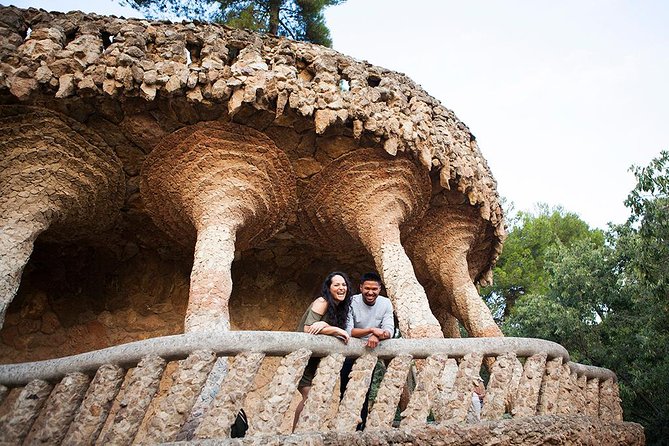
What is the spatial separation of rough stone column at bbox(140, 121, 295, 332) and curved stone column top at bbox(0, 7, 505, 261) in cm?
29

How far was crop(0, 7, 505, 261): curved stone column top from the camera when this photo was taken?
14.4 feet

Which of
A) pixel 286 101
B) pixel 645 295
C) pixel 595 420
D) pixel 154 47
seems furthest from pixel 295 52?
pixel 645 295

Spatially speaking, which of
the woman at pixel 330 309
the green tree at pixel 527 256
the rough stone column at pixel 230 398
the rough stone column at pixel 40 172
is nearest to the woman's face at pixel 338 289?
the woman at pixel 330 309

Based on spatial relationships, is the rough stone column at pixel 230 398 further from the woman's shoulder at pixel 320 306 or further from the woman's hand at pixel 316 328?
the woman's shoulder at pixel 320 306

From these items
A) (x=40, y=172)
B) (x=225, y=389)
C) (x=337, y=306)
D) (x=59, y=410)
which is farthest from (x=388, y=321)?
(x=40, y=172)

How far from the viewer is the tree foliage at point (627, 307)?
841cm

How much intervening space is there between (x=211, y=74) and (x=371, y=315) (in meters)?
2.31

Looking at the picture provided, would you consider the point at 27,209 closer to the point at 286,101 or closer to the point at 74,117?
the point at 74,117

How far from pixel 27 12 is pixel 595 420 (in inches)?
206

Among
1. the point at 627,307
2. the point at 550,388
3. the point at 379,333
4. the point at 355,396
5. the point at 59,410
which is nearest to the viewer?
the point at 59,410

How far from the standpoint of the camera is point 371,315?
362cm

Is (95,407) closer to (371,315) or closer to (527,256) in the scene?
(371,315)

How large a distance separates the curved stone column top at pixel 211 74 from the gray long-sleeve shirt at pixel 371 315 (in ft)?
5.45

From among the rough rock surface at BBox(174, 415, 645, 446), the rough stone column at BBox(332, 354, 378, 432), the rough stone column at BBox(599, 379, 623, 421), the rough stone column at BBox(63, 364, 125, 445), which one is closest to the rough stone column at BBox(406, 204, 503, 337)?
the rough stone column at BBox(599, 379, 623, 421)
